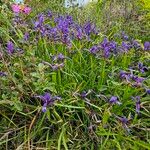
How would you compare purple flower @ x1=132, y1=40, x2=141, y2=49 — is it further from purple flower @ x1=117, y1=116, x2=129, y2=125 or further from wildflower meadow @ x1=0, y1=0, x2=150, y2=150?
purple flower @ x1=117, y1=116, x2=129, y2=125

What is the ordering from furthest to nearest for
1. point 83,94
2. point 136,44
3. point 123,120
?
point 136,44 < point 83,94 < point 123,120

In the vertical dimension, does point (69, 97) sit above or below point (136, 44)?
below

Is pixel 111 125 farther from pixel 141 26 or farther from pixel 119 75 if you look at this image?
pixel 141 26

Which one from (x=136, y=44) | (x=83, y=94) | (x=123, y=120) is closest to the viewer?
(x=123, y=120)

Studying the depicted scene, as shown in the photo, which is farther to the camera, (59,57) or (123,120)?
(59,57)

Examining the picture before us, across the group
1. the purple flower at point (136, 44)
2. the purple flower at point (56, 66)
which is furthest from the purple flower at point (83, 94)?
the purple flower at point (136, 44)

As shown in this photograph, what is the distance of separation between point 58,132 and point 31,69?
1.73 ft

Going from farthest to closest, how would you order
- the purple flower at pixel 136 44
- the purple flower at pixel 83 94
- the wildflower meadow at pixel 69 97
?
the purple flower at pixel 136 44
the purple flower at pixel 83 94
the wildflower meadow at pixel 69 97

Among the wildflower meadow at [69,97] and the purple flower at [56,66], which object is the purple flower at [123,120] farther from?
the purple flower at [56,66]

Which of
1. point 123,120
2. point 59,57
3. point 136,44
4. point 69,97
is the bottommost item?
point 123,120

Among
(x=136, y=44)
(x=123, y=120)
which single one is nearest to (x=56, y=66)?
(x=123, y=120)

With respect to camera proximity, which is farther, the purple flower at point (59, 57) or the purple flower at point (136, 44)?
the purple flower at point (136, 44)

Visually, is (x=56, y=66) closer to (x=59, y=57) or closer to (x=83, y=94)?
(x=59, y=57)

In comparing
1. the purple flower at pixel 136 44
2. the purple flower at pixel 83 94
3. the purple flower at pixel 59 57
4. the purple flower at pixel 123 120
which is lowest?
the purple flower at pixel 123 120
